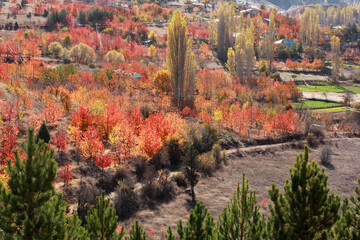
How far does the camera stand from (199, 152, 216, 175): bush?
20.5m

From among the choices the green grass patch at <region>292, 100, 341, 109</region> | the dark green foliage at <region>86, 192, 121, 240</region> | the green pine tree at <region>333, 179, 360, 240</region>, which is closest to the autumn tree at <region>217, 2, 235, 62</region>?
the green grass patch at <region>292, 100, 341, 109</region>

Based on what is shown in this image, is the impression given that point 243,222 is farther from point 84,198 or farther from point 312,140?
point 312,140

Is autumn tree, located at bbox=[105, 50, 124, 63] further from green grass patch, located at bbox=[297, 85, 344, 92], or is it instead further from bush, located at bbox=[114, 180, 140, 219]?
bush, located at bbox=[114, 180, 140, 219]

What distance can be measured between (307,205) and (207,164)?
46.0 feet

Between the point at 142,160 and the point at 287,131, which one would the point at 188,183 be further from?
the point at 287,131

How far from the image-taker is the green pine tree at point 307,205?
659cm

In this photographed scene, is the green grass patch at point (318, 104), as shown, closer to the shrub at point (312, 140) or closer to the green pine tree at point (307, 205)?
the shrub at point (312, 140)

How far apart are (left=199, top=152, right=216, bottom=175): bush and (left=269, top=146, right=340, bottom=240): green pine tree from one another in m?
13.5

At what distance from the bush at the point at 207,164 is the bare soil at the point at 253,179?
52cm

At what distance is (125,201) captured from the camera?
1530 centimetres

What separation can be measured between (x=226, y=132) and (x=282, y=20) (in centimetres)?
7340

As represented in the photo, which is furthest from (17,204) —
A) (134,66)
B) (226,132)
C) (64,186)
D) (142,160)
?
(134,66)

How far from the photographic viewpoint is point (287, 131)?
1113 inches

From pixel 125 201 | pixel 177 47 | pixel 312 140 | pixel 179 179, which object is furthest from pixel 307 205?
pixel 177 47
